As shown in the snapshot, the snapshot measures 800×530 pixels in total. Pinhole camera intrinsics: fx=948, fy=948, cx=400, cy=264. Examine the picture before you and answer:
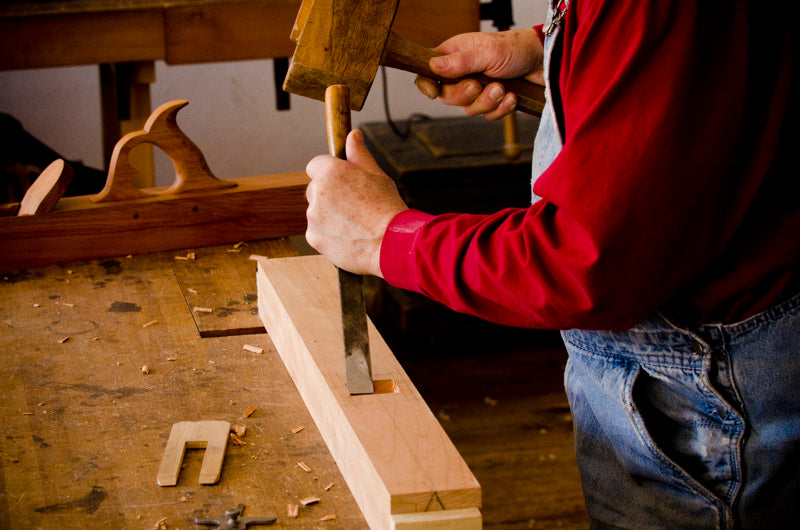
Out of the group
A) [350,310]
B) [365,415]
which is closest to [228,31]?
[350,310]

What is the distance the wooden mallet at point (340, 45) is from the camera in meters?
1.17

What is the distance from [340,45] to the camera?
1.20 metres

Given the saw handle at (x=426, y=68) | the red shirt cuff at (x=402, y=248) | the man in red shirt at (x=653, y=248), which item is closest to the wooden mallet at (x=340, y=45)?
the saw handle at (x=426, y=68)

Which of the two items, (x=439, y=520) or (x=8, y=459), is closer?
(x=439, y=520)

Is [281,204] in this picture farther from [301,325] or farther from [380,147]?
[380,147]

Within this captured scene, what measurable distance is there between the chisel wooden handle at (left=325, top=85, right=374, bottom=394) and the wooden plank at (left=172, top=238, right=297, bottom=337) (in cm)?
35

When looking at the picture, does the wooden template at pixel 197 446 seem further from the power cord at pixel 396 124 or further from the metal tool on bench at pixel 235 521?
the power cord at pixel 396 124

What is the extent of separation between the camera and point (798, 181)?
104 centimetres

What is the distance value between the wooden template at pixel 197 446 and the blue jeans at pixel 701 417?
47cm

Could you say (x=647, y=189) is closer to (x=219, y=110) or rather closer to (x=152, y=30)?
(x=152, y=30)

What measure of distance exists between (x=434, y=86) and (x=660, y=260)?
64 centimetres

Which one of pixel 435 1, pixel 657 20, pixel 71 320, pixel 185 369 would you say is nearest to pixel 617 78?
pixel 657 20

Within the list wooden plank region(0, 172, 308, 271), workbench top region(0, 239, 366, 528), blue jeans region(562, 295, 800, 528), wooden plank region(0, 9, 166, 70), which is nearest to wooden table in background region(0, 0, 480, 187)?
wooden plank region(0, 9, 166, 70)

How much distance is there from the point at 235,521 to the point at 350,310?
0.28 metres
